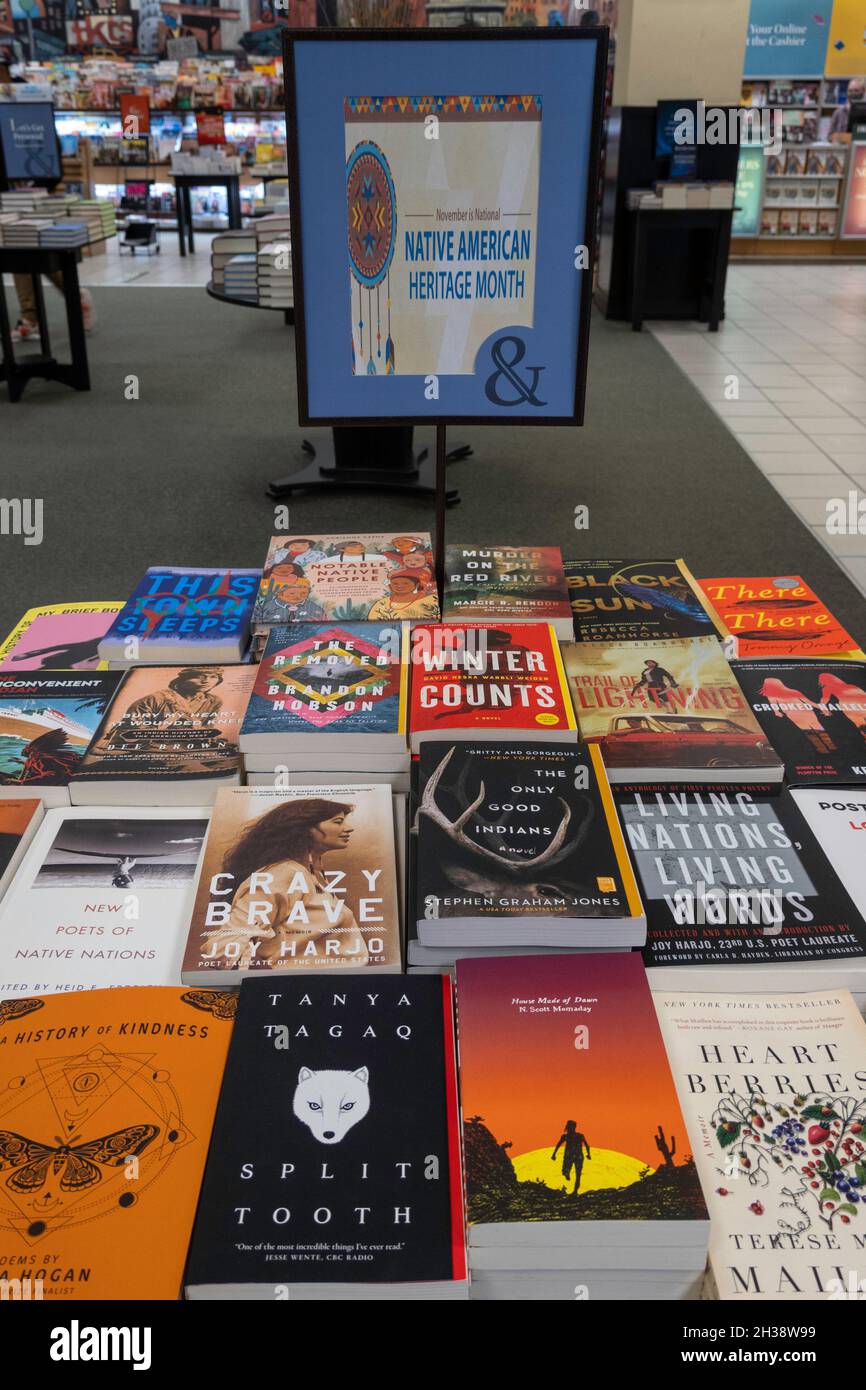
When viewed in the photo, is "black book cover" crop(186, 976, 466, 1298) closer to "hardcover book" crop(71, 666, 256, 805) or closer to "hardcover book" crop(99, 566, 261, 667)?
"hardcover book" crop(71, 666, 256, 805)

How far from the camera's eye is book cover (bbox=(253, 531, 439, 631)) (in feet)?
4.77

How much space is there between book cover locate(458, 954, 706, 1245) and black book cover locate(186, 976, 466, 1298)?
3cm

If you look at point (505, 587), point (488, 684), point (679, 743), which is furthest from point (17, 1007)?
point (505, 587)

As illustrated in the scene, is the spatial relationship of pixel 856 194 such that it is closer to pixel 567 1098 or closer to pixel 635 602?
pixel 635 602

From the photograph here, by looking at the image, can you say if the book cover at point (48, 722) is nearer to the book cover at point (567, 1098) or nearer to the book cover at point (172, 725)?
the book cover at point (172, 725)

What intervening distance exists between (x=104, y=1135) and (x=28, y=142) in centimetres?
724

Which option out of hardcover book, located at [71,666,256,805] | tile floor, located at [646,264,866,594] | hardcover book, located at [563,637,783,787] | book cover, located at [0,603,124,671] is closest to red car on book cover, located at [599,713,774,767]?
hardcover book, located at [563,637,783,787]

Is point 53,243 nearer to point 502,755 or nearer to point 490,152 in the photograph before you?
point 490,152

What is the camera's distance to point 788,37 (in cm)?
988

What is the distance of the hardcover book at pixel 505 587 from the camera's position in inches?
57.2

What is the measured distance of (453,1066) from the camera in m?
0.88

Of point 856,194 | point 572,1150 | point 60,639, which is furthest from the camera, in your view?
point 856,194

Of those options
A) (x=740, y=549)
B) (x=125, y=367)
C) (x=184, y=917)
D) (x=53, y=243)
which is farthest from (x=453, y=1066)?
(x=125, y=367)
